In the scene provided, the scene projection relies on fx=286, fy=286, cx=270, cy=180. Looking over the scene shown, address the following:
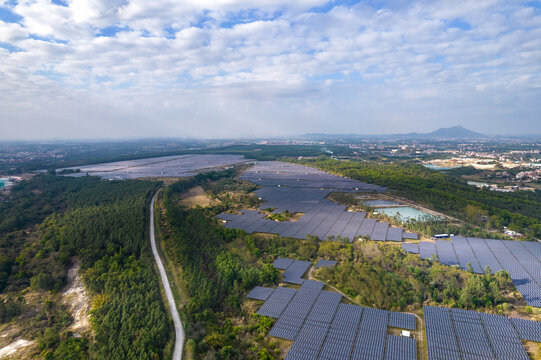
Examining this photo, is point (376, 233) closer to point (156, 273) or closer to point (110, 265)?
point (156, 273)

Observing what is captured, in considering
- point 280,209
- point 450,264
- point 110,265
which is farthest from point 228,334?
point 280,209

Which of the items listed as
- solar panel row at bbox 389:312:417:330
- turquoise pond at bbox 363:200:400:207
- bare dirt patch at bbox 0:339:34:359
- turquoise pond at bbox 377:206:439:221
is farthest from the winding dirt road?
turquoise pond at bbox 363:200:400:207

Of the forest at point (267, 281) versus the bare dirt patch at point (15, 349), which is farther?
the forest at point (267, 281)

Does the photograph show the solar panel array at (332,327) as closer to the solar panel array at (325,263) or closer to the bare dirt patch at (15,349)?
the solar panel array at (325,263)

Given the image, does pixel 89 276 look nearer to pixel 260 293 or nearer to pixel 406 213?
pixel 260 293

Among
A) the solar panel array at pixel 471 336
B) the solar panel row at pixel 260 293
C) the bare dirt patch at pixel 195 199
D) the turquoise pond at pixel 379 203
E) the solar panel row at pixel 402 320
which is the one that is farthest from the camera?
the bare dirt patch at pixel 195 199

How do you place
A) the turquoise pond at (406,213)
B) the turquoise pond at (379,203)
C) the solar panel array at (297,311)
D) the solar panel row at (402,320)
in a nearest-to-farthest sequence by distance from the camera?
the solar panel array at (297,311) < the solar panel row at (402,320) < the turquoise pond at (406,213) < the turquoise pond at (379,203)

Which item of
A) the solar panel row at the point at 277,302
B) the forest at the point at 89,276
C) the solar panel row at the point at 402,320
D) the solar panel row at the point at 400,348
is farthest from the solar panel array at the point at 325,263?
the forest at the point at 89,276
